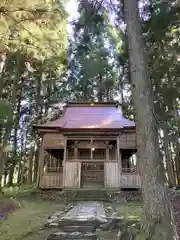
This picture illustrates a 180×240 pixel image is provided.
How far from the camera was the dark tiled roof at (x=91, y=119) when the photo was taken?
12.8 meters

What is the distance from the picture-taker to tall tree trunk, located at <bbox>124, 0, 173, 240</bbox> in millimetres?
3859

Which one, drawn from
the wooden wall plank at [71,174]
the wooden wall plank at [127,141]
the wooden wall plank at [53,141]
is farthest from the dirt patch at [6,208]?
the wooden wall plank at [127,141]

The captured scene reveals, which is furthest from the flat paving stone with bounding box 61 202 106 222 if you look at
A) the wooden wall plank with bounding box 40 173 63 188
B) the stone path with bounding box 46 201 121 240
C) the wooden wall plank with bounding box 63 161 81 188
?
the wooden wall plank with bounding box 40 173 63 188

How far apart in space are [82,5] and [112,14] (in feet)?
2.92

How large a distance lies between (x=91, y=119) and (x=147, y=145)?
10.4 m

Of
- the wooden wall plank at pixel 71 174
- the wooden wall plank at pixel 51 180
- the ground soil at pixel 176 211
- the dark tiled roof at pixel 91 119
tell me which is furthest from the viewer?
the dark tiled roof at pixel 91 119

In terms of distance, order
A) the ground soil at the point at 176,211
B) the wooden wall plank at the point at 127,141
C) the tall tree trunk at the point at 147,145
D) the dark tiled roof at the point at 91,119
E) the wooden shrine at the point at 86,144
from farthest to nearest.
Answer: the wooden wall plank at the point at 127,141 < the dark tiled roof at the point at 91,119 < the wooden shrine at the point at 86,144 < the ground soil at the point at 176,211 < the tall tree trunk at the point at 147,145

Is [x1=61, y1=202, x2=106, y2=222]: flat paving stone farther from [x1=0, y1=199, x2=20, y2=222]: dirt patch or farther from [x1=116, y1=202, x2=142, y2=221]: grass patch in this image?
[x1=0, y1=199, x2=20, y2=222]: dirt patch

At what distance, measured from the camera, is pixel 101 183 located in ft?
50.5

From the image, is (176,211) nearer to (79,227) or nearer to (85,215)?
(85,215)

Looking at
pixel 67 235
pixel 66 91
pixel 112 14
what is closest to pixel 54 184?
pixel 67 235

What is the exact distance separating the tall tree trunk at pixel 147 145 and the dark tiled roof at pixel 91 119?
7.71m

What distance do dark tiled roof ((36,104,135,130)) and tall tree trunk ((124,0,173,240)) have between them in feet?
25.3

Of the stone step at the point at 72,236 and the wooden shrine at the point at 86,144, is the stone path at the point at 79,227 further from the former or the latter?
the wooden shrine at the point at 86,144
